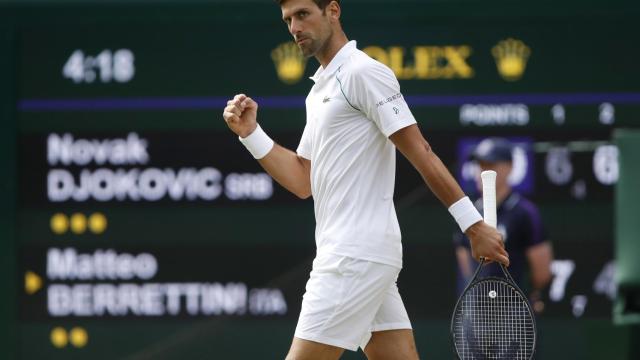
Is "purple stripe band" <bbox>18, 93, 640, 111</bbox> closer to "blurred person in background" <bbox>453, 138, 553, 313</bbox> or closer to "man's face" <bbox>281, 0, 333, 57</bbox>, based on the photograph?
"blurred person in background" <bbox>453, 138, 553, 313</bbox>

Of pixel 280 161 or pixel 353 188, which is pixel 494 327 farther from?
pixel 280 161

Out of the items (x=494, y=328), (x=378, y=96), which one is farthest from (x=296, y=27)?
(x=494, y=328)

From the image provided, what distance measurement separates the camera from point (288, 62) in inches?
297

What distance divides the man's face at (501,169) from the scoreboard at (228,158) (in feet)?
1.64

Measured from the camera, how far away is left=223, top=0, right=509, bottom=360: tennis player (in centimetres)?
428

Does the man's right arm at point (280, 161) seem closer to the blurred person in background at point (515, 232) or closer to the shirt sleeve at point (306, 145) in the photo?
the shirt sleeve at point (306, 145)

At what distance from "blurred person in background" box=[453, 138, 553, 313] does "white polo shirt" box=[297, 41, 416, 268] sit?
8.08ft

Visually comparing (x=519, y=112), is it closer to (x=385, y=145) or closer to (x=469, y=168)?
(x=469, y=168)

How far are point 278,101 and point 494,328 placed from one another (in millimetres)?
3103

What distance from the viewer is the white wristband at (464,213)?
4.25 meters

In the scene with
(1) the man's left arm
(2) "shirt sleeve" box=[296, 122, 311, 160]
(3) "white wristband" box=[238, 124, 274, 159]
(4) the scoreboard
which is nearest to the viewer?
(1) the man's left arm

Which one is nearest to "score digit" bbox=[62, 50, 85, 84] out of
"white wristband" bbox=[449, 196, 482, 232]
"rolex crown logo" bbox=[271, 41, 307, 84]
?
"rolex crown logo" bbox=[271, 41, 307, 84]

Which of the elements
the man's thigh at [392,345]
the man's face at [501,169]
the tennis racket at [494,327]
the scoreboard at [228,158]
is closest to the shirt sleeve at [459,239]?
the scoreboard at [228,158]

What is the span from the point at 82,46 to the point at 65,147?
532 mm
